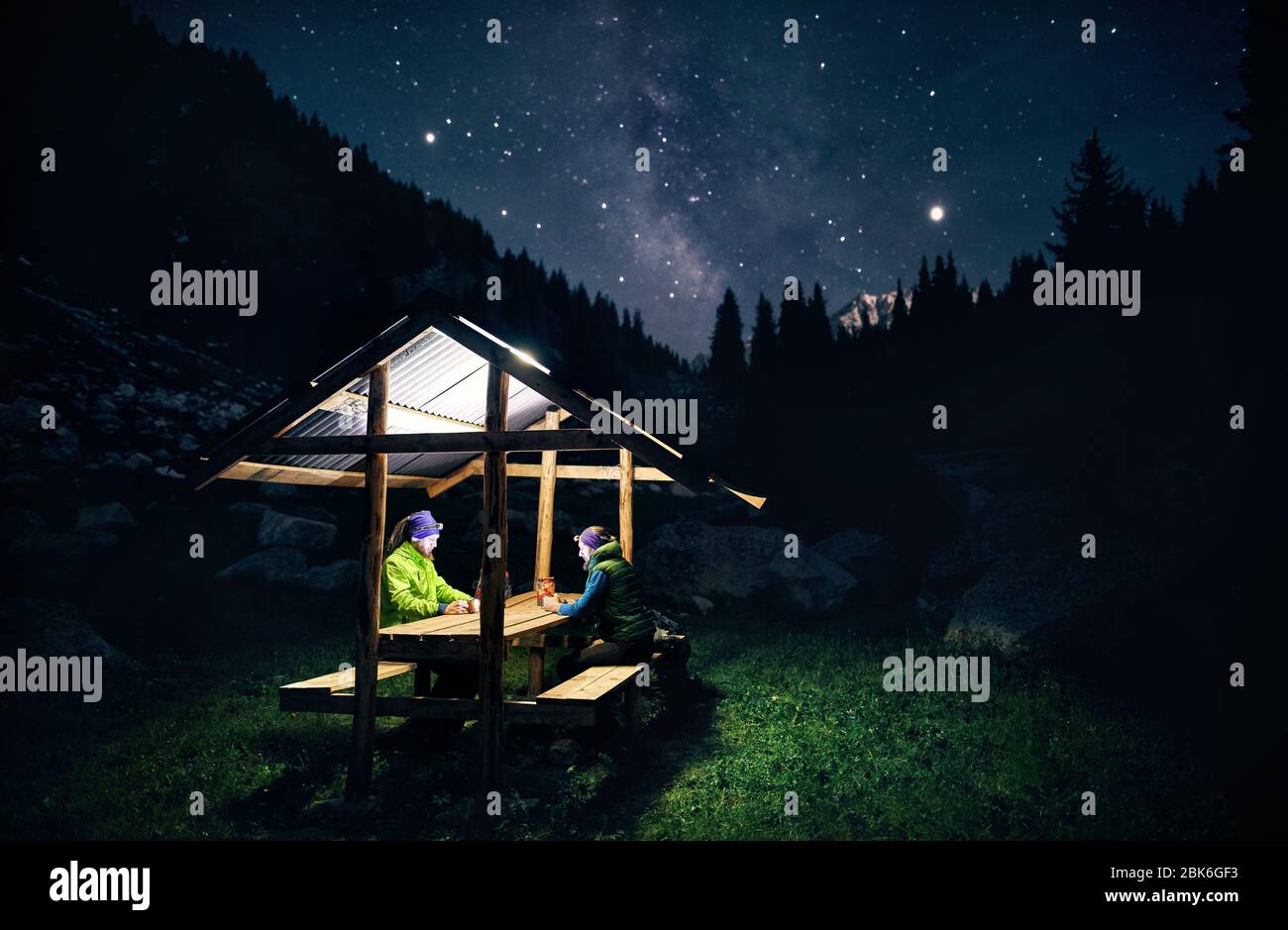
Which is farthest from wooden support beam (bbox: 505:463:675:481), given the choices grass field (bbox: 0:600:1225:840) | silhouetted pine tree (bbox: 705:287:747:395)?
silhouetted pine tree (bbox: 705:287:747:395)

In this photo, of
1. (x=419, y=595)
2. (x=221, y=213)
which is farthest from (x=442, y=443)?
(x=221, y=213)

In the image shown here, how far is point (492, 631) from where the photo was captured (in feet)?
21.3

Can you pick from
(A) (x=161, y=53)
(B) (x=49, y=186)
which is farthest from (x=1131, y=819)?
(A) (x=161, y=53)

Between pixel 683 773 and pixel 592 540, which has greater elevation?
pixel 592 540

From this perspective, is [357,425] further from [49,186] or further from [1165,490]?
[49,186]

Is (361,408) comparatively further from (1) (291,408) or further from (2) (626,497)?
(2) (626,497)

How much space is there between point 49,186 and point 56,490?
4889 centimetres

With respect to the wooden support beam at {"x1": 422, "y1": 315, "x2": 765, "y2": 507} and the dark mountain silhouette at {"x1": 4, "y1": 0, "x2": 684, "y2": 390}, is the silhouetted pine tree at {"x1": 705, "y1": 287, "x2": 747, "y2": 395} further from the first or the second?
the wooden support beam at {"x1": 422, "y1": 315, "x2": 765, "y2": 507}

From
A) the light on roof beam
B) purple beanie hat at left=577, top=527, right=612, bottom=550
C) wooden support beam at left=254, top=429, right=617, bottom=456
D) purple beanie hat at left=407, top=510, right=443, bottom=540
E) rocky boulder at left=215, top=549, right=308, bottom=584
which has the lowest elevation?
rocky boulder at left=215, top=549, right=308, bottom=584

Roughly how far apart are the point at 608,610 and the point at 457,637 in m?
1.87

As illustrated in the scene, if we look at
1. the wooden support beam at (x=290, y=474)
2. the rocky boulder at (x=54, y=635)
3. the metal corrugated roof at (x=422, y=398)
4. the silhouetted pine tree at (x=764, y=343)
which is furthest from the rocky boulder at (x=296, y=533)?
the silhouetted pine tree at (x=764, y=343)

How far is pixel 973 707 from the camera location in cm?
902

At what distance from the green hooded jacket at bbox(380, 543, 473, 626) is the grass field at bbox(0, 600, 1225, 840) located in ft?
4.67

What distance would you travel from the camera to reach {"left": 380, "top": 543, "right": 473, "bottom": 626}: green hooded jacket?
788cm
